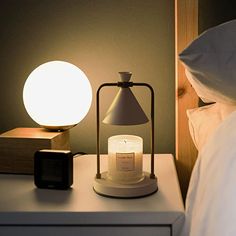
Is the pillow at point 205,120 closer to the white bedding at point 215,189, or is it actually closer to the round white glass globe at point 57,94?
the white bedding at point 215,189

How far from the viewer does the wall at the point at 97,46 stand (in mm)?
1317

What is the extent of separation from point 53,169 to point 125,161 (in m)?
0.16

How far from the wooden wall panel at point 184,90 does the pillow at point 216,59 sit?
11.0 inches

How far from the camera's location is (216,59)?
2.82 ft

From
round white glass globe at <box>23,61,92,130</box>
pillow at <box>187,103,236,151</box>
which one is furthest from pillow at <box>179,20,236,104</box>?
round white glass globe at <box>23,61,92,130</box>

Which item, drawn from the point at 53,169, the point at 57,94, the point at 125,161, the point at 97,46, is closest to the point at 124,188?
the point at 125,161

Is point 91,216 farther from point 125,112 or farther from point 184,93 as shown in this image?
point 184,93

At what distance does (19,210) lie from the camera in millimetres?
901

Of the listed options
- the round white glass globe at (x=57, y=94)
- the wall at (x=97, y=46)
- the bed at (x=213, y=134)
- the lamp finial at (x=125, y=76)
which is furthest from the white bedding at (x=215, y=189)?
the wall at (x=97, y=46)

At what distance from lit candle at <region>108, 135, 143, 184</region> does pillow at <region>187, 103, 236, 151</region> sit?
0.47 ft

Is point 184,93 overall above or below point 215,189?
above

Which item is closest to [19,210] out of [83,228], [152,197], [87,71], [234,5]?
[83,228]

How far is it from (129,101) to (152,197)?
0.68 ft

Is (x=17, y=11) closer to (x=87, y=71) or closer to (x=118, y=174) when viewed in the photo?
(x=87, y=71)
